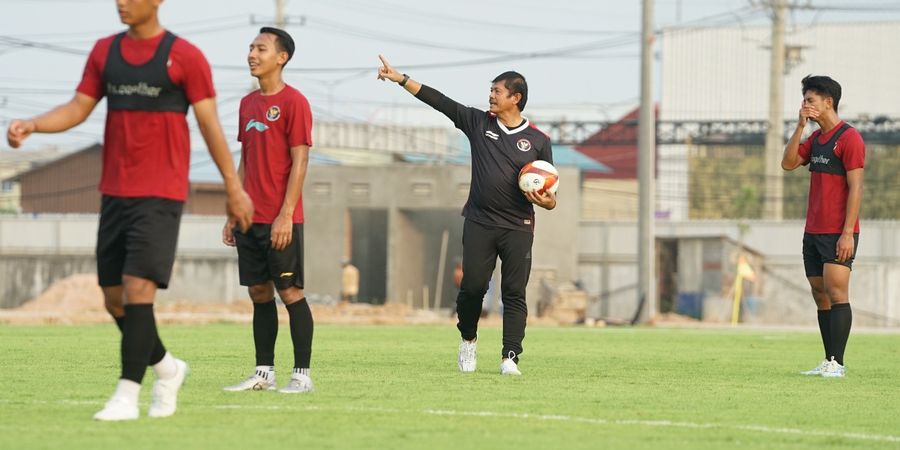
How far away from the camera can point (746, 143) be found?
69.8 m

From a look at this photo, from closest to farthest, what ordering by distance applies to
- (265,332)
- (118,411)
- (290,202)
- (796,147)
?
1. (118,411)
2. (290,202)
3. (265,332)
4. (796,147)

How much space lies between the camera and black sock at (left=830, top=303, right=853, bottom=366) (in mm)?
11856

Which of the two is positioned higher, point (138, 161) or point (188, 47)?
point (188, 47)

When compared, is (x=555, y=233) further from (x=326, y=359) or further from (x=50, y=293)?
(x=326, y=359)

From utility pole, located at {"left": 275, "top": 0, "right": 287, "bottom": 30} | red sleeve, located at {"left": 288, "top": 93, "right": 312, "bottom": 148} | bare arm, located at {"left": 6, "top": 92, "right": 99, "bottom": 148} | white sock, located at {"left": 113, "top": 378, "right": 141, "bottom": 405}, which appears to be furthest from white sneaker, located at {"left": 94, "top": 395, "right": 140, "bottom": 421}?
utility pole, located at {"left": 275, "top": 0, "right": 287, "bottom": 30}

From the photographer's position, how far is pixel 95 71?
762 cm

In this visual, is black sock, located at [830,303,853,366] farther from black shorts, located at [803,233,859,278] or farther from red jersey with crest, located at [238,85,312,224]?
red jersey with crest, located at [238,85,312,224]

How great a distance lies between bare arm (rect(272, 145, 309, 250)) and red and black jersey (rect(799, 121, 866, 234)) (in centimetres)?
474

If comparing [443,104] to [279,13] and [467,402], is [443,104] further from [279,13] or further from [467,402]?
[279,13]

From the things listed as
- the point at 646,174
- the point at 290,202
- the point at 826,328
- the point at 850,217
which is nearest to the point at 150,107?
the point at 290,202

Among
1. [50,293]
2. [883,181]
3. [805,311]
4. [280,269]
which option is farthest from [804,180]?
[280,269]

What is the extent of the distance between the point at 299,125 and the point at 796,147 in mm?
4777

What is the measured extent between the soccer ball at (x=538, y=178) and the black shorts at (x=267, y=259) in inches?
92.5

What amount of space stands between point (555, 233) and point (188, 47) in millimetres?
39298
